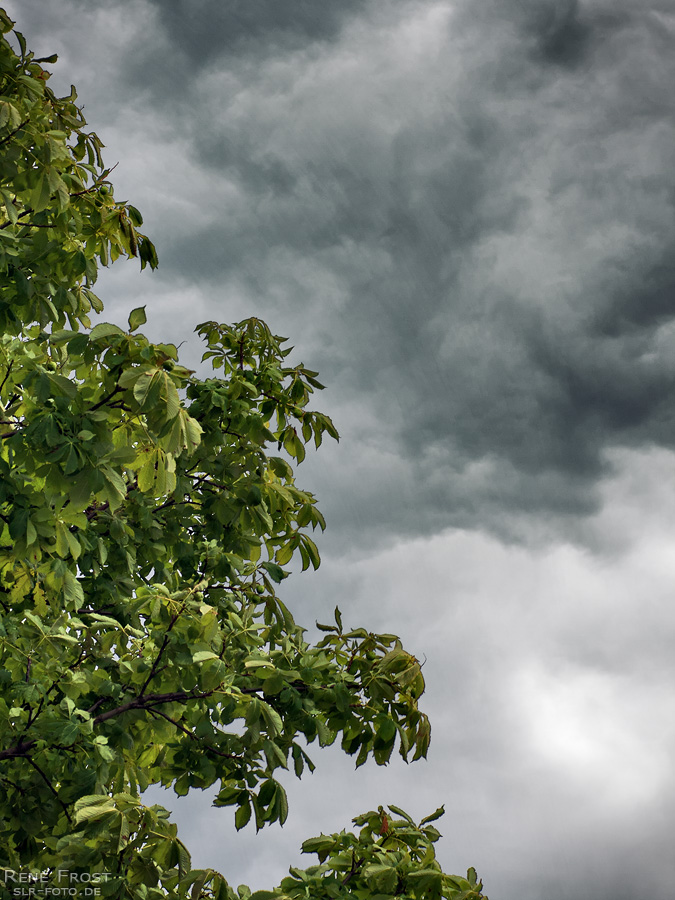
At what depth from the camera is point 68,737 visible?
4.60 metres

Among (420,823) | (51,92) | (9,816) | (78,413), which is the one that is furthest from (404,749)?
(51,92)

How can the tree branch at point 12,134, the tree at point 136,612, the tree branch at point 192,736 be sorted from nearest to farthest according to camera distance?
the tree at point 136,612, the tree branch at point 192,736, the tree branch at point 12,134

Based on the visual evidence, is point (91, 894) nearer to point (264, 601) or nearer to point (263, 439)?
point (264, 601)

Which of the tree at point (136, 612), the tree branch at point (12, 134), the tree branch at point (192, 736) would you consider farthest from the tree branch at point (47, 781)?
the tree branch at point (12, 134)

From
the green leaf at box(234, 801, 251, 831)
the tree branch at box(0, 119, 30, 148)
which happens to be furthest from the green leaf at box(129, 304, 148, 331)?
the green leaf at box(234, 801, 251, 831)

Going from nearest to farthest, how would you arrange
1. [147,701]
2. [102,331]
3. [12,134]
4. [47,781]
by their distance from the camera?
[102,331]
[47,781]
[147,701]
[12,134]

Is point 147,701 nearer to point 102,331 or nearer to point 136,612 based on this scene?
point 136,612

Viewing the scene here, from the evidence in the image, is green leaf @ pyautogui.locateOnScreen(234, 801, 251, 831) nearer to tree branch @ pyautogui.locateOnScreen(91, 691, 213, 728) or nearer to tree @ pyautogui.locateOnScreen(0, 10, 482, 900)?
tree @ pyautogui.locateOnScreen(0, 10, 482, 900)

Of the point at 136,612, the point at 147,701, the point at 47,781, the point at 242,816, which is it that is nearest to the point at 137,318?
the point at 136,612

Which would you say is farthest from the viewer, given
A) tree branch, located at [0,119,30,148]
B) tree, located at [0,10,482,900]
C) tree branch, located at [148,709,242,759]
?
tree branch, located at [0,119,30,148]

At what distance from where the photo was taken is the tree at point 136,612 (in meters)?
4.55

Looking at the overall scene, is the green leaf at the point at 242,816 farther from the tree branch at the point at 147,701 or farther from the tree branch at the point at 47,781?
the tree branch at the point at 47,781

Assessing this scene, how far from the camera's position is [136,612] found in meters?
5.07

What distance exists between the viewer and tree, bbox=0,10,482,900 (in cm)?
455
